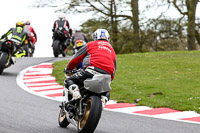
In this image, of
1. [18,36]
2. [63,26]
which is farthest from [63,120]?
[63,26]

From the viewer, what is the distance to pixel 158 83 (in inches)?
549

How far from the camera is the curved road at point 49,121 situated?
701 cm

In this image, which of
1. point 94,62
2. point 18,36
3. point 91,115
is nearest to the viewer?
point 91,115

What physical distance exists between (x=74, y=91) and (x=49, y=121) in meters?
1.46

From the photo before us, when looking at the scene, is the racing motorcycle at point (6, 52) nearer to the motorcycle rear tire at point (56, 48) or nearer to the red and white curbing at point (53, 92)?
the red and white curbing at point (53, 92)

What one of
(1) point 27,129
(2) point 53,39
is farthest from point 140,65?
(1) point 27,129

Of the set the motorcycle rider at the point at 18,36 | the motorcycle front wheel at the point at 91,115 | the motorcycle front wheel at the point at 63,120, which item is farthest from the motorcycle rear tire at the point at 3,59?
the motorcycle front wheel at the point at 91,115

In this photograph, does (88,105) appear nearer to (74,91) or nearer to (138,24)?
(74,91)

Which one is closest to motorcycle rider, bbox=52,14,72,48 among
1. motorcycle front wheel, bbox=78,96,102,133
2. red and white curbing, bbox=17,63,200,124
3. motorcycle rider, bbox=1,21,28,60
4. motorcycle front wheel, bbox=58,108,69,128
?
red and white curbing, bbox=17,63,200,124

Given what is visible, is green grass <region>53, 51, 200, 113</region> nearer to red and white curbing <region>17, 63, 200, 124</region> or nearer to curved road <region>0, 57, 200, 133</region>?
red and white curbing <region>17, 63, 200, 124</region>

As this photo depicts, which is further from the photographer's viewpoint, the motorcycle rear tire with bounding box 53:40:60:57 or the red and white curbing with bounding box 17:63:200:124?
the motorcycle rear tire with bounding box 53:40:60:57

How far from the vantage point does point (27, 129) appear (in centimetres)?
673

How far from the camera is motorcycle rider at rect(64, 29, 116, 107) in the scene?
21.2 feet

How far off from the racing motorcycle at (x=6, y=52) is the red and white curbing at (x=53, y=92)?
654 mm
